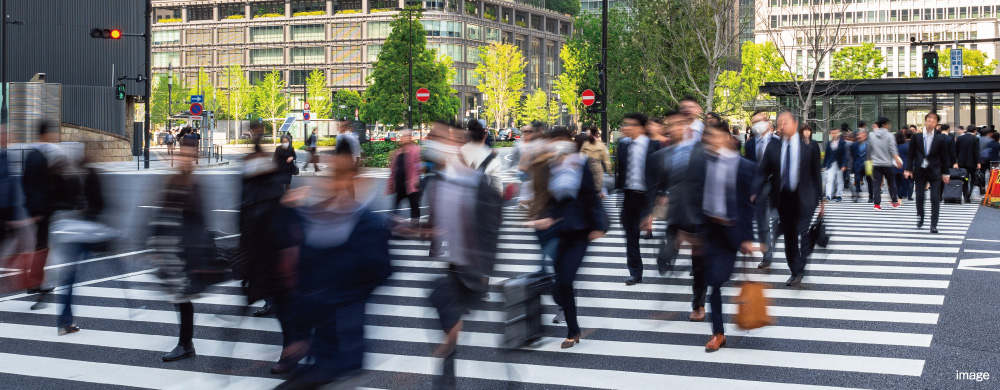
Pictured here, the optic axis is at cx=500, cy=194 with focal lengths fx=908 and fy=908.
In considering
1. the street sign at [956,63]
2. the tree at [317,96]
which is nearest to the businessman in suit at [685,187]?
the street sign at [956,63]

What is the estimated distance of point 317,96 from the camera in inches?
3772

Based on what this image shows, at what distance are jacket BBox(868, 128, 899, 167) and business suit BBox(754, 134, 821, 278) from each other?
1088 cm

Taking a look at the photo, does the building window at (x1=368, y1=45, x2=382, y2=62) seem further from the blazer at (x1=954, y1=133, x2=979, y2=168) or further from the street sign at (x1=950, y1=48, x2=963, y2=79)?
the blazer at (x1=954, y1=133, x2=979, y2=168)

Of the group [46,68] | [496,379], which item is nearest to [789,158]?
[496,379]

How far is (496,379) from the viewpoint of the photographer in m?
6.11

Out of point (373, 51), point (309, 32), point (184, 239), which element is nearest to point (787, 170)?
point (184, 239)

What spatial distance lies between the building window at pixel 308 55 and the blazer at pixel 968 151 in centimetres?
9063

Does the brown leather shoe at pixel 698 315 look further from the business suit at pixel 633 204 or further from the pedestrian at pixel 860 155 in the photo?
the pedestrian at pixel 860 155

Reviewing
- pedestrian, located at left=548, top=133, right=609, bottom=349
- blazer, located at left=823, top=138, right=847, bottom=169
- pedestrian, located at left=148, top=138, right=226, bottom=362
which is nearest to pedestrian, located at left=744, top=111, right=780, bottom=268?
pedestrian, located at left=548, top=133, right=609, bottom=349

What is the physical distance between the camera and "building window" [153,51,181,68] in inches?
4373

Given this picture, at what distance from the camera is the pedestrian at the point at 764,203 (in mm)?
9734


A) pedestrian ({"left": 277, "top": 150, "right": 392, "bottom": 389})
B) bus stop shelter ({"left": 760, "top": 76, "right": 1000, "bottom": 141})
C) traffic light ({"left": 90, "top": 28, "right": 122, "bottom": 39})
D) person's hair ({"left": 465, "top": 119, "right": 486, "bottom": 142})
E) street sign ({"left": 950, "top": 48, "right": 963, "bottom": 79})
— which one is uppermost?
traffic light ({"left": 90, "top": 28, "right": 122, "bottom": 39})

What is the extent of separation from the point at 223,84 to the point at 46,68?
219 ft

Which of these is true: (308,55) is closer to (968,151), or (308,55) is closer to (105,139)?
(105,139)
